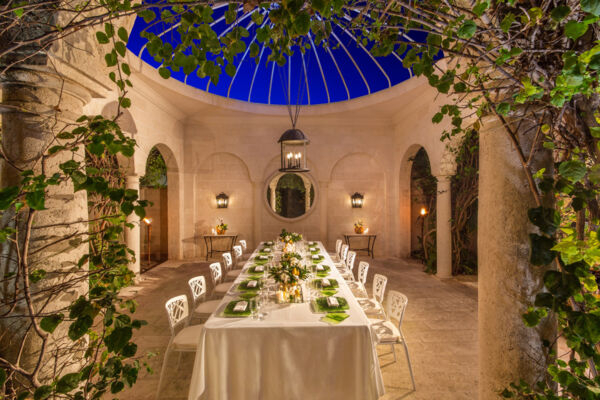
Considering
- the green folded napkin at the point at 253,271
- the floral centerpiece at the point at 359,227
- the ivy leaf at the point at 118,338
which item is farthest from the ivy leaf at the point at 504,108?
the floral centerpiece at the point at 359,227

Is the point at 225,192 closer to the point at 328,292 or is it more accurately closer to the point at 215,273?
the point at 215,273

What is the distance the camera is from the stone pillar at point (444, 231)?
6398 mm

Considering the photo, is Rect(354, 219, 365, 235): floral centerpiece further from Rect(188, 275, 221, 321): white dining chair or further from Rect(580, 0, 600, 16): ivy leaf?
Rect(580, 0, 600, 16): ivy leaf

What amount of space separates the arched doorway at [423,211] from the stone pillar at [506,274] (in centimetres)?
576

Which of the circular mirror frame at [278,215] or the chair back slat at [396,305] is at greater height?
the circular mirror frame at [278,215]

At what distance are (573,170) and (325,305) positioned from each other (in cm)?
222

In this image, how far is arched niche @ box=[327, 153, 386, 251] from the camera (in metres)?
9.02

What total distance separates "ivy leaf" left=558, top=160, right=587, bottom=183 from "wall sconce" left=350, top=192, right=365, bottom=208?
8.16 metres

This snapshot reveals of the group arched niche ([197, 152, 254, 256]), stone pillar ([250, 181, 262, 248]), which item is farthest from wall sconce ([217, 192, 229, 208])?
stone pillar ([250, 181, 262, 248])

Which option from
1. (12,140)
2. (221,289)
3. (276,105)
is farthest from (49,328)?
(276,105)

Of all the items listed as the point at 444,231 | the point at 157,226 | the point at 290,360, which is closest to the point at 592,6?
the point at 290,360

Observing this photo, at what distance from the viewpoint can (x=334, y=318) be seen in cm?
244

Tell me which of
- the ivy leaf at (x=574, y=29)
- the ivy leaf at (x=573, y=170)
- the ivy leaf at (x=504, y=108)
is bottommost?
the ivy leaf at (x=573, y=170)

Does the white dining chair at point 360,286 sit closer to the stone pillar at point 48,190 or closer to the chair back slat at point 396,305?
the chair back slat at point 396,305
